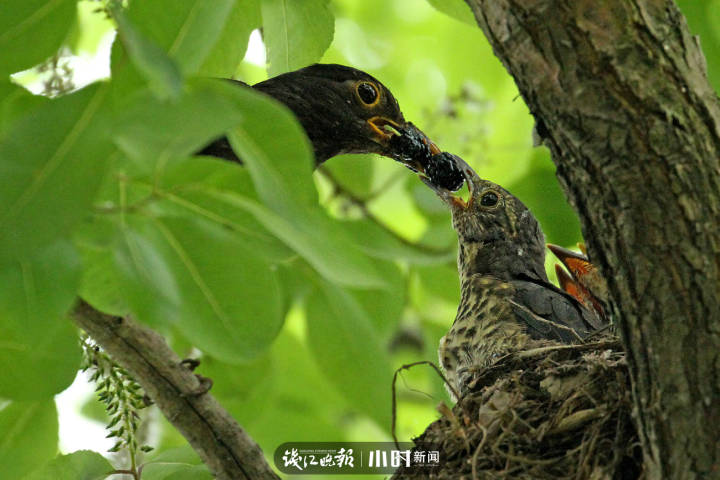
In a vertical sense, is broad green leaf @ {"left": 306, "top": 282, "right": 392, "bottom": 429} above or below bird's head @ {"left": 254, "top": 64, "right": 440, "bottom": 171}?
below

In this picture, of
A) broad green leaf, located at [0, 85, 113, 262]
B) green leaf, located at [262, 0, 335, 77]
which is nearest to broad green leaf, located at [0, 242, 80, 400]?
broad green leaf, located at [0, 85, 113, 262]

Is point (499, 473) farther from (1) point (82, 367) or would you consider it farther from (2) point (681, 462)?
(1) point (82, 367)

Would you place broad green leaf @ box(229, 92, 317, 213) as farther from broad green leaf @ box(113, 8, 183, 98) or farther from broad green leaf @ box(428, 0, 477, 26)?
broad green leaf @ box(428, 0, 477, 26)

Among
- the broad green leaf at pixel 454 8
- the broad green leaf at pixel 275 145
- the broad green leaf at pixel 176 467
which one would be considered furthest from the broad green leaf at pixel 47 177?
the broad green leaf at pixel 454 8

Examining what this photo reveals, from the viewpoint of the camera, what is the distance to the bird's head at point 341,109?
3.41 meters

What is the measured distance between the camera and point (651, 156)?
1.70m

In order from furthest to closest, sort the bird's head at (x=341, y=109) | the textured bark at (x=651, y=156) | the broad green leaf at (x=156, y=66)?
the bird's head at (x=341, y=109) < the textured bark at (x=651, y=156) < the broad green leaf at (x=156, y=66)

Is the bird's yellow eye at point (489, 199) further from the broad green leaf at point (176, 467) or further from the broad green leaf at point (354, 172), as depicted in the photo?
the broad green leaf at point (176, 467)

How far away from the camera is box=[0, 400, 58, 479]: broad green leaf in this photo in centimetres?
Answer: 243

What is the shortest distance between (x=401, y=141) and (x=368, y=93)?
0.25 metres

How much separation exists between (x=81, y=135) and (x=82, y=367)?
1.19m

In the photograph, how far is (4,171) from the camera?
1307 mm

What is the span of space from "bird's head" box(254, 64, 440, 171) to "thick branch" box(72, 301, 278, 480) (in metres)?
1.42

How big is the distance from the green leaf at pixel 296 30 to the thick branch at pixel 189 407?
908mm
